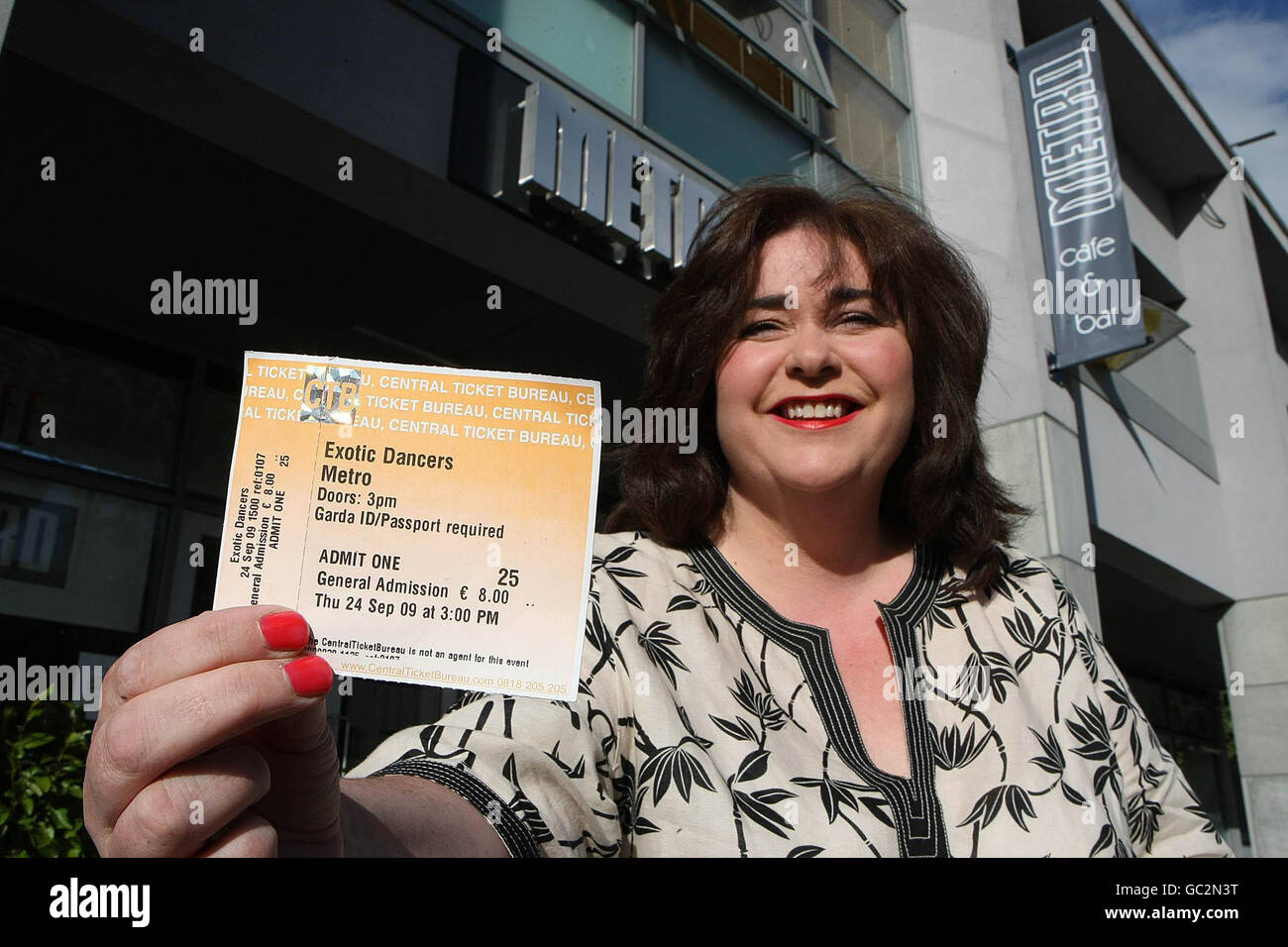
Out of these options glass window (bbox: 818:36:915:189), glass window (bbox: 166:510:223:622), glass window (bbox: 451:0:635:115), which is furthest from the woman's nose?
glass window (bbox: 818:36:915:189)

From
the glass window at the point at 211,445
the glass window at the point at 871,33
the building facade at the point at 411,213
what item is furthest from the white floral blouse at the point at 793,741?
the glass window at the point at 871,33

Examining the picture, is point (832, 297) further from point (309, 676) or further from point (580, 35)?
point (580, 35)

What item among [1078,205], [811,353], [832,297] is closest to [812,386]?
[811,353]

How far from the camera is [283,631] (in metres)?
0.84

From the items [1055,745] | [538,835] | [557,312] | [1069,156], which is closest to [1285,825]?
[1069,156]

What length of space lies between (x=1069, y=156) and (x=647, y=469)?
787 centimetres

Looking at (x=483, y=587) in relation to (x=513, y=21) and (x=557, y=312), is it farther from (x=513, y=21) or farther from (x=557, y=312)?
(x=513, y=21)

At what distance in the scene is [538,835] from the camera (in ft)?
3.72

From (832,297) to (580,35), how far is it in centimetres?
463

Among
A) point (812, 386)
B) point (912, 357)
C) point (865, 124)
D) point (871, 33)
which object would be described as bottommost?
point (812, 386)

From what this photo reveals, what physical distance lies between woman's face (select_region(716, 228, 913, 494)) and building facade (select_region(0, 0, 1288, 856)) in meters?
0.90

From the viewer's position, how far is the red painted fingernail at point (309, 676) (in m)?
0.82

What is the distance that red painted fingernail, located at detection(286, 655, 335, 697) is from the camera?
0.82 meters

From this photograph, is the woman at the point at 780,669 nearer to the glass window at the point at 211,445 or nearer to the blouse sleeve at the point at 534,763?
the blouse sleeve at the point at 534,763
